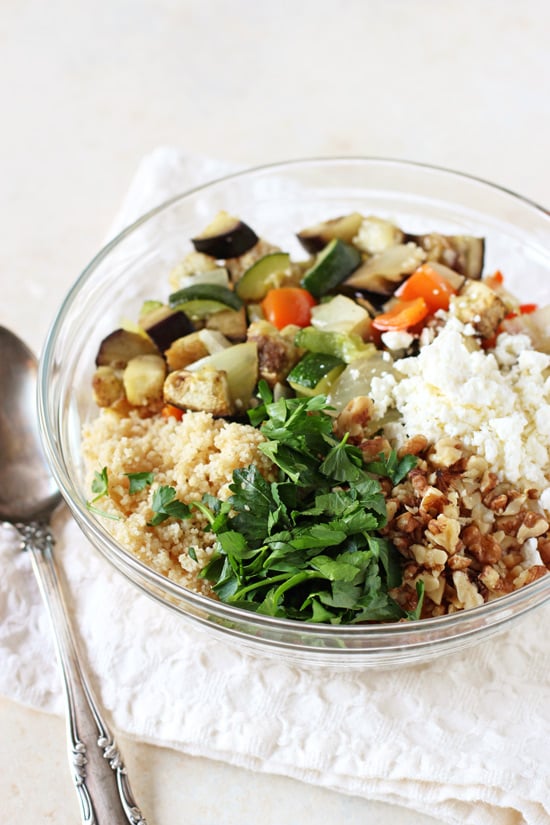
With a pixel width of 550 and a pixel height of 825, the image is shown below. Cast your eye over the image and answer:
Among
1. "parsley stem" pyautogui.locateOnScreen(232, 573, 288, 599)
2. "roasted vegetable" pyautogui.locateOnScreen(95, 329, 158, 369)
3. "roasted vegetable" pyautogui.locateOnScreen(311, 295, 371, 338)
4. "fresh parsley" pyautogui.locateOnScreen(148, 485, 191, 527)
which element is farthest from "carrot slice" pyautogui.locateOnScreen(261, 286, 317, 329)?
"parsley stem" pyautogui.locateOnScreen(232, 573, 288, 599)

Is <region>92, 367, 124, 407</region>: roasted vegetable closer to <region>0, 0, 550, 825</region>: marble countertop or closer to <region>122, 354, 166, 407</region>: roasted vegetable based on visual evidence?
<region>122, 354, 166, 407</region>: roasted vegetable

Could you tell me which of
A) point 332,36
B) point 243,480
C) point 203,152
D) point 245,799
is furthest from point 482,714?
point 332,36

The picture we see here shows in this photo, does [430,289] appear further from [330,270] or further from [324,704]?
[324,704]

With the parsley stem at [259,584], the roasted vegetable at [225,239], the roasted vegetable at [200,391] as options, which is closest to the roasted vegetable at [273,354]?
the roasted vegetable at [200,391]

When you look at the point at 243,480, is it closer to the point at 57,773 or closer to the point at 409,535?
the point at 409,535

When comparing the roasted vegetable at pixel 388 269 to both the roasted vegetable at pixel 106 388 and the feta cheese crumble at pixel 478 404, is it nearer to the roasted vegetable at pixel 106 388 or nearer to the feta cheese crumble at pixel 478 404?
the feta cheese crumble at pixel 478 404
